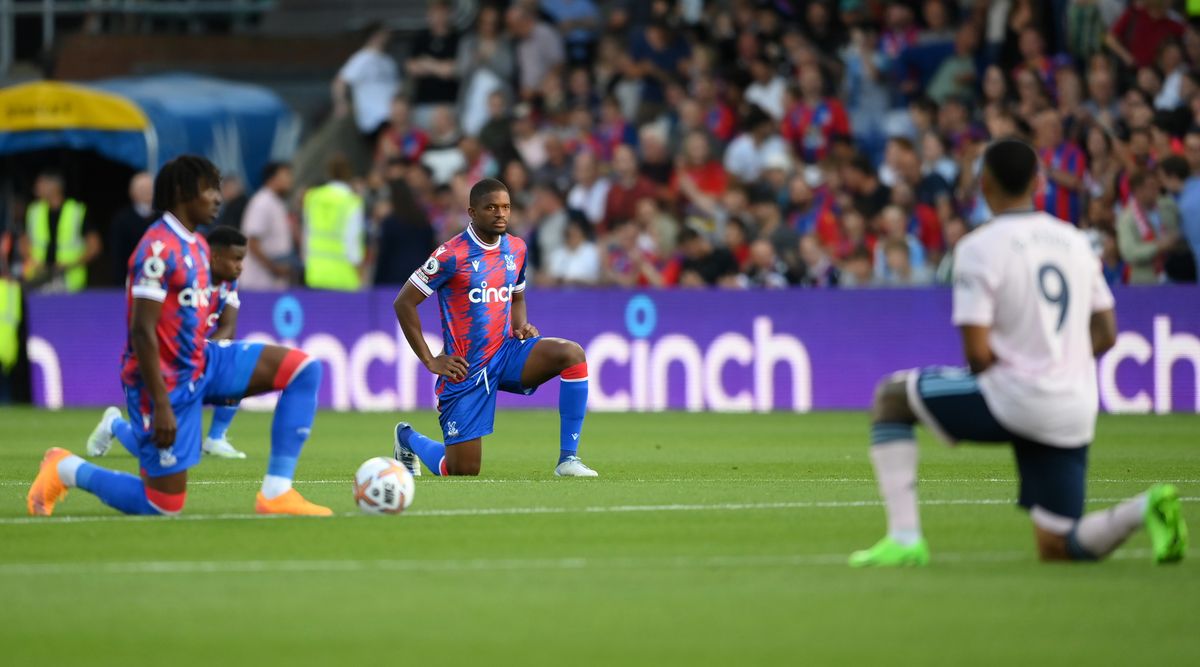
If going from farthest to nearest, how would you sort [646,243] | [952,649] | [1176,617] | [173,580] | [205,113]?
[205,113] → [646,243] → [173,580] → [1176,617] → [952,649]

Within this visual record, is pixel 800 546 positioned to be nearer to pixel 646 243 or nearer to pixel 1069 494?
pixel 1069 494

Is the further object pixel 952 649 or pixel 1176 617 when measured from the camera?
pixel 1176 617

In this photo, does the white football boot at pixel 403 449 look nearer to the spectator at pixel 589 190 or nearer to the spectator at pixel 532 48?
the spectator at pixel 589 190

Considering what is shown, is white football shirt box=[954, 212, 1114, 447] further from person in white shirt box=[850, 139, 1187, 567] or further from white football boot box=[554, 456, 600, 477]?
white football boot box=[554, 456, 600, 477]

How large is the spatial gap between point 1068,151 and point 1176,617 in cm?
1492

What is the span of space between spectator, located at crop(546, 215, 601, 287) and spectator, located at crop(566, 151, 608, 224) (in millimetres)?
659

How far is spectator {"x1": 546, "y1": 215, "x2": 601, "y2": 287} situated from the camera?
24.1 m

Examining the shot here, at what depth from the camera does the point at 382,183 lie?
1042 inches

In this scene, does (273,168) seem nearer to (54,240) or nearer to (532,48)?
(54,240)

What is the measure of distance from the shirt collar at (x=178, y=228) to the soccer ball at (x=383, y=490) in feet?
5.01

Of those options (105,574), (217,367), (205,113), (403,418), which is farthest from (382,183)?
(105,574)

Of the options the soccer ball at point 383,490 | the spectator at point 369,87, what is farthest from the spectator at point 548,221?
the soccer ball at point 383,490

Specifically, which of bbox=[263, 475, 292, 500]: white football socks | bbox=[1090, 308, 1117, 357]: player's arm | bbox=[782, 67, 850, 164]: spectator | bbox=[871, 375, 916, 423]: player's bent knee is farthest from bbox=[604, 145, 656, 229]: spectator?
bbox=[871, 375, 916, 423]: player's bent knee

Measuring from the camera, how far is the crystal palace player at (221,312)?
14367mm
